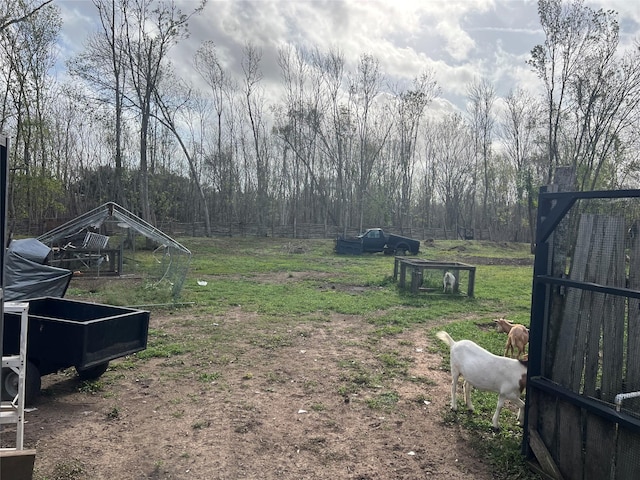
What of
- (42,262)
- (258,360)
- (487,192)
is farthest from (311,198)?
(258,360)

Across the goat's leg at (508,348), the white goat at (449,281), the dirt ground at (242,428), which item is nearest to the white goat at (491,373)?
the dirt ground at (242,428)

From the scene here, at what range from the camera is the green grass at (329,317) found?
205 inches

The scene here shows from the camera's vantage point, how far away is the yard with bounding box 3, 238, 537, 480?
376 centimetres

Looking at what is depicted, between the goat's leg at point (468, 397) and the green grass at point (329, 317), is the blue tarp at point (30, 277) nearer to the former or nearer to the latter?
the green grass at point (329, 317)

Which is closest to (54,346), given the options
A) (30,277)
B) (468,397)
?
(468,397)

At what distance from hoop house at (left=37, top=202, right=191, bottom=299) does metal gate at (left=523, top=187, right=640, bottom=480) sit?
9.33 meters

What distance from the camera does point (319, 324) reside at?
9.08 m

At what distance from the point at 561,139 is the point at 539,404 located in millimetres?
38409

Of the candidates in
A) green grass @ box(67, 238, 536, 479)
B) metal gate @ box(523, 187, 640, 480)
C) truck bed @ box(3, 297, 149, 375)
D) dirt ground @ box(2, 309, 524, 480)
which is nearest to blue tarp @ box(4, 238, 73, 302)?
green grass @ box(67, 238, 536, 479)

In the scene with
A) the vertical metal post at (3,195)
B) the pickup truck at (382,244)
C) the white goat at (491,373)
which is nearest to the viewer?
the vertical metal post at (3,195)

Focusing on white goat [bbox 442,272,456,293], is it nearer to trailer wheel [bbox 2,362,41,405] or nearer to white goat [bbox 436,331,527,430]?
white goat [bbox 436,331,527,430]

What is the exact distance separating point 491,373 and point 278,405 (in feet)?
7.97

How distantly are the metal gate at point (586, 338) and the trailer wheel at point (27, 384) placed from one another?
5.14m

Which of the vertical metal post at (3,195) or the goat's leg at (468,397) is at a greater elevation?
the vertical metal post at (3,195)
